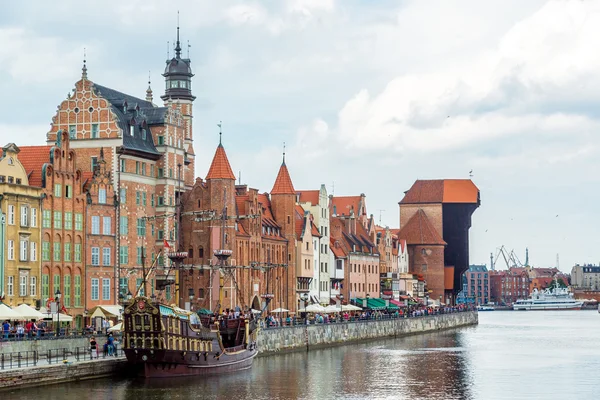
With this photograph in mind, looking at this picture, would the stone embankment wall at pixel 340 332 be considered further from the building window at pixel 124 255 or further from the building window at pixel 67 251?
the building window at pixel 67 251

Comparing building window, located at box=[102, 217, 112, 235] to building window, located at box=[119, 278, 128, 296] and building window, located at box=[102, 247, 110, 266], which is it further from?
building window, located at box=[119, 278, 128, 296]

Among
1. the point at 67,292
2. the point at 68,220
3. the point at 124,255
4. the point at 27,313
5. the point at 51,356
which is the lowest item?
the point at 51,356

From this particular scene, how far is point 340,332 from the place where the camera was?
114250 millimetres

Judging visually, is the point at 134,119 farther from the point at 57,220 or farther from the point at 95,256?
the point at 57,220

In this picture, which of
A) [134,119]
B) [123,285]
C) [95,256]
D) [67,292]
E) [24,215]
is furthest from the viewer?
[134,119]

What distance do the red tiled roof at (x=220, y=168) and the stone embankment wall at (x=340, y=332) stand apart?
664 inches

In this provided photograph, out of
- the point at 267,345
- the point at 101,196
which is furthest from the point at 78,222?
the point at 267,345

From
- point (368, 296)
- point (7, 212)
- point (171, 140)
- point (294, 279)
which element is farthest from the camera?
point (368, 296)

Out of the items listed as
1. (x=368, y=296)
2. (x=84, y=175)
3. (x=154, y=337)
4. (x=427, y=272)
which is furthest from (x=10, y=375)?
(x=427, y=272)

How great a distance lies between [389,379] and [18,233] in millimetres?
29980

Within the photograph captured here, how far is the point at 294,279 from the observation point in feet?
418

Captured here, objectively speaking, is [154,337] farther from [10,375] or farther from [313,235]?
[313,235]

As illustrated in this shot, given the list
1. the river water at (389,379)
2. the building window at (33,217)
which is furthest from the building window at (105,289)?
the river water at (389,379)

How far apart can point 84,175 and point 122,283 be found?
10025 mm
